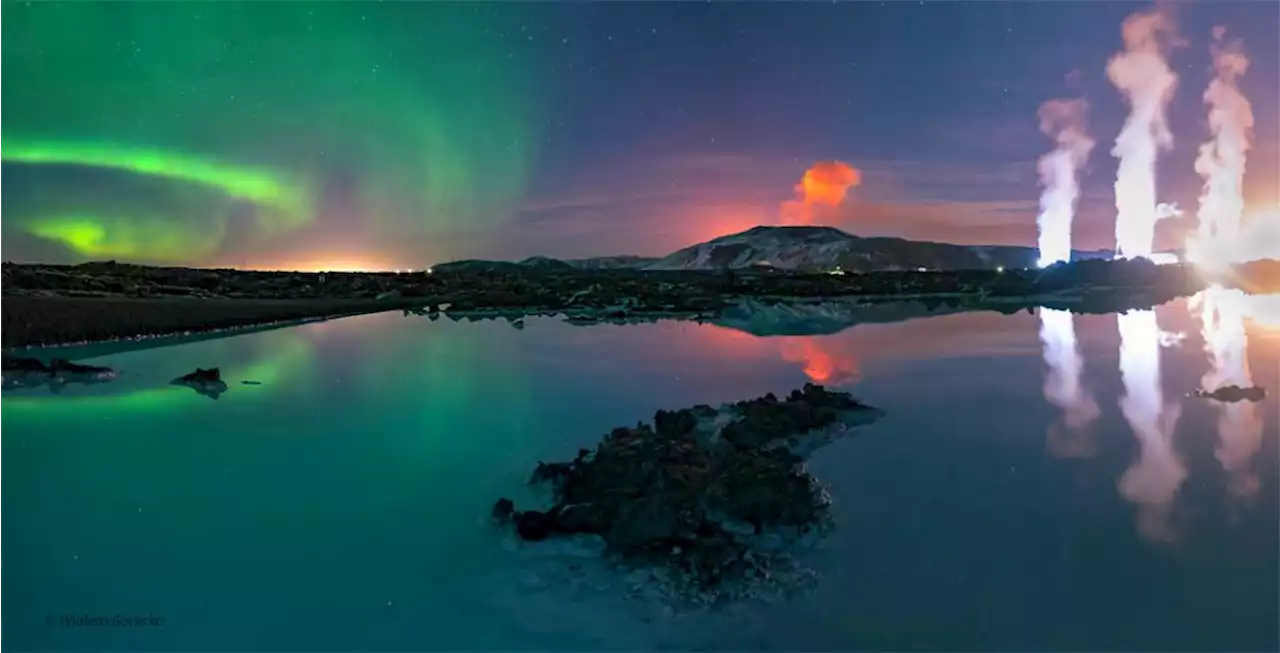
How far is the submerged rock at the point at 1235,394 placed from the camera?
40.1 ft

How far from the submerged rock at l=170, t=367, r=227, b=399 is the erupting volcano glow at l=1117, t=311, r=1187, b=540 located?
12.8 metres

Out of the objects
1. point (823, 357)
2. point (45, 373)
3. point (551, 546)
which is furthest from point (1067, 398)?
point (45, 373)

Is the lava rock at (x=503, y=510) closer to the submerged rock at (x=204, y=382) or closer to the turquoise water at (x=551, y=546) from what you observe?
the turquoise water at (x=551, y=546)

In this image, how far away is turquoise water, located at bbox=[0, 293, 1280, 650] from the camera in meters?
5.21

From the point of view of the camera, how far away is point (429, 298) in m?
43.4

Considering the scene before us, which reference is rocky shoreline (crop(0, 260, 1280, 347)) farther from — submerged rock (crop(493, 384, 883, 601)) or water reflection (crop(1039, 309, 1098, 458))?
water reflection (crop(1039, 309, 1098, 458))

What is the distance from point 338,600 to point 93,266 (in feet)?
136

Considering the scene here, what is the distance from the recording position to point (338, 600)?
5551 mm

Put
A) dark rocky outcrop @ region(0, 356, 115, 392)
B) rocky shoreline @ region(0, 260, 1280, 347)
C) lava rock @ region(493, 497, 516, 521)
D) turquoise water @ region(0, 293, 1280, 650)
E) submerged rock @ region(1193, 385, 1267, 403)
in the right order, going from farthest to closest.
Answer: rocky shoreline @ region(0, 260, 1280, 347)
submerged rock @ region(1193, 385, 1267, 403)
dark rocky outcrop @ region(0, 356, 115, 392)
lava rock @ region(493, 497, 516, 521)
turquoise water @ region(0, 293, 1280, 650)

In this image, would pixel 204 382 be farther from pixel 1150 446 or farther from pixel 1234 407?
pixel 1234 407

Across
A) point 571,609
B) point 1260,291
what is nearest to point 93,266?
point 571,609

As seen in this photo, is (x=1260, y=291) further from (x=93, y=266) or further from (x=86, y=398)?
(x=93, y=266)

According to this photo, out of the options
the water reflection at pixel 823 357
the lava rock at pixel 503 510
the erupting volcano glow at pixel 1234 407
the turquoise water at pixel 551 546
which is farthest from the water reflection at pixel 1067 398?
the lava rock at pixel 503 510

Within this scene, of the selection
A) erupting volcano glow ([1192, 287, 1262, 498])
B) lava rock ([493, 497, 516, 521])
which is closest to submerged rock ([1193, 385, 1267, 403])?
erupting volcano glow ([1192, 287, 1262, 498])
